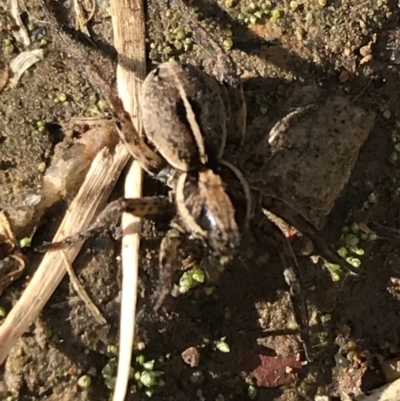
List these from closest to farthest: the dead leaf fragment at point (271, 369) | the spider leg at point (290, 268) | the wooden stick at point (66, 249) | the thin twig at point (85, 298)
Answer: the wooden stick at point (66, 249) < the thin twig at point (85, 298) < the spider leg at point (290, 268) < the dead leaf fragment at point (271, 369)

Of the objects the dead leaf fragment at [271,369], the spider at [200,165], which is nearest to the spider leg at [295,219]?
the spider at [200,165]

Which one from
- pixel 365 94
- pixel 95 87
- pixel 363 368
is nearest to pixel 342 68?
pixel 365 94

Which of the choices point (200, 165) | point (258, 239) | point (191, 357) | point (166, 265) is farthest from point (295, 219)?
point (191, 357)

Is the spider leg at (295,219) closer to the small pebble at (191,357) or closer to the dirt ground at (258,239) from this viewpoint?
the dirt ground at (258,239)

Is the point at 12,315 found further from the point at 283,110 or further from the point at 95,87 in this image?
the point at 283,110

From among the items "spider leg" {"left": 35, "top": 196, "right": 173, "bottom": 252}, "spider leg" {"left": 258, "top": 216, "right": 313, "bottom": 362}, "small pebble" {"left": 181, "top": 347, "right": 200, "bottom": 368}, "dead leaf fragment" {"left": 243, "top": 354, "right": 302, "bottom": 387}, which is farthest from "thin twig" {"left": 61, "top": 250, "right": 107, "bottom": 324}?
"spider leg" {"left": 258, "top": 216, "right": 313, "bottom": 362}

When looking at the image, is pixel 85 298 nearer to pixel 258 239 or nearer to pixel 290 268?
pixel 258 239
